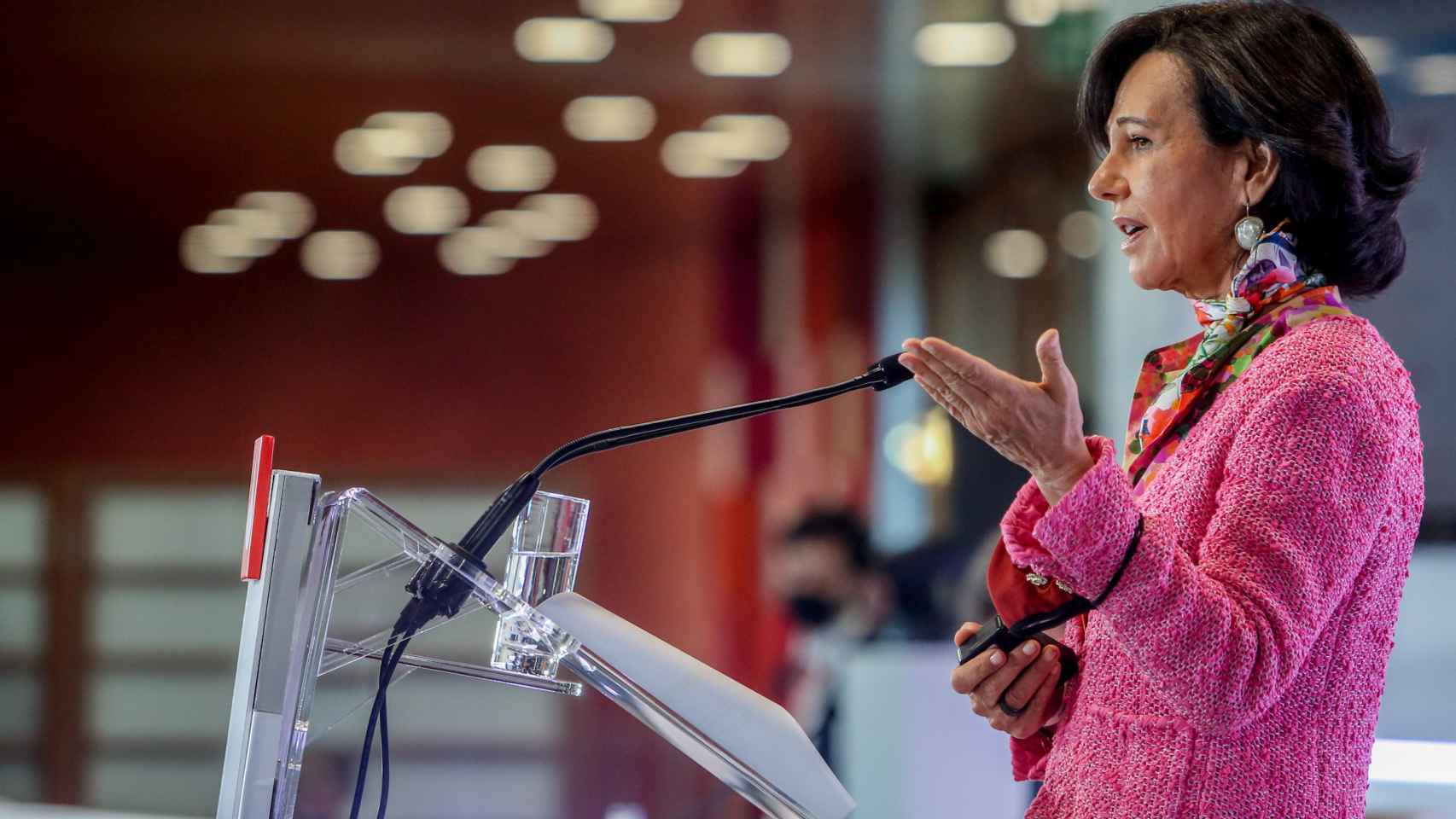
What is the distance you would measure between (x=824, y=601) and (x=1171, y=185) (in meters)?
2.42

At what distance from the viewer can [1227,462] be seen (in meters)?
0.81

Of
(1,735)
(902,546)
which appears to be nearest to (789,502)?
(902,546)

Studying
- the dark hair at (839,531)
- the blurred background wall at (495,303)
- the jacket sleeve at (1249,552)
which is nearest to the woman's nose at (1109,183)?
the jacket sleeve at (1249,552)

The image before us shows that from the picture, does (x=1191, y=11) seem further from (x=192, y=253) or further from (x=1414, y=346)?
(x=192, y=253)

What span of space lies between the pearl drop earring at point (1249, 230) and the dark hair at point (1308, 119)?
0.06ft

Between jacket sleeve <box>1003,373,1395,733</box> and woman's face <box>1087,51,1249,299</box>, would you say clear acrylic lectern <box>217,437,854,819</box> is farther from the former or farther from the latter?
woman's face <box>1087,51,1249,299</box>

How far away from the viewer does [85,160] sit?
397cm

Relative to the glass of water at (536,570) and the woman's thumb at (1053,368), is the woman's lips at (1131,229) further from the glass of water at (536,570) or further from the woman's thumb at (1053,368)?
the glass of water at (536,570)

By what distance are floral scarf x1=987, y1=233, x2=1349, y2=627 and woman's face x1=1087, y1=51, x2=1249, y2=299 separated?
1.2 inches

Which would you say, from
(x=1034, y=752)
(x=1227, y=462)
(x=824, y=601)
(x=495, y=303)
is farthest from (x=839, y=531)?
(x=1227, y=462)

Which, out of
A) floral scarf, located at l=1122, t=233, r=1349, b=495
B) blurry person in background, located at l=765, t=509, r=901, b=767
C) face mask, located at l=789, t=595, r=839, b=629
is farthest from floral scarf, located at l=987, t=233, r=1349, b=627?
face mask, located at l=789, t=595, r=839, b=629

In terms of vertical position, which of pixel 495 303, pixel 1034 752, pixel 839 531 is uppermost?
pixel 495 303

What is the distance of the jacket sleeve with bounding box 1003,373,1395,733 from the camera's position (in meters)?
0.72

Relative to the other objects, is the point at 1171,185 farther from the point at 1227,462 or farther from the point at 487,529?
the point at 487,529
